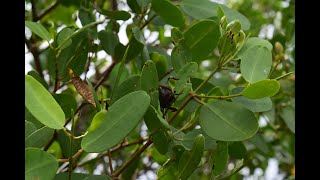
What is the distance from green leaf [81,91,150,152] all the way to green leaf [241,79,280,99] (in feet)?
0.58

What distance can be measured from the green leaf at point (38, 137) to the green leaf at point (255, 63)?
0.31 meters

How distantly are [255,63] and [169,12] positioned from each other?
224mm

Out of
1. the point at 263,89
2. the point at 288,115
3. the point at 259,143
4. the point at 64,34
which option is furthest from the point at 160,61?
the point at 288,115

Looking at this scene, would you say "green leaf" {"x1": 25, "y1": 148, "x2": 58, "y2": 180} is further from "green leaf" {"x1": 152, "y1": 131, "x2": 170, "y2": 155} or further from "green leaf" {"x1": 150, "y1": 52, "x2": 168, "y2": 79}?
"green leaf" {"x1": 150, "y1": 52, "x2": 168, "y2": 79}

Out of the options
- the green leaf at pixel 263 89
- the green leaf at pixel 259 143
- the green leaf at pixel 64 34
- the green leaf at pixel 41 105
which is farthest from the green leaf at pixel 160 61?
the green leaf at pixel 259 143

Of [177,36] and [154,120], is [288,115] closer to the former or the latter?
[177,36]

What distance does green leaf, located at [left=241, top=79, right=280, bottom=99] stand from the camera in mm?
782

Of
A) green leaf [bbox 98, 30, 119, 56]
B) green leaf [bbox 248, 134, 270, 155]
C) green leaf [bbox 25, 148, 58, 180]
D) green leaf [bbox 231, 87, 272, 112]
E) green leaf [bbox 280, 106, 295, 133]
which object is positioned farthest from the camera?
green leaf [bbox 280, 106, 295, 133]

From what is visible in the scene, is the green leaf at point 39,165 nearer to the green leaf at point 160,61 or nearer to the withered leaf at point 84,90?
the withered leaf at point 84,90

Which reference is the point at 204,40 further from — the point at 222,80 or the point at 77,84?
the point at 222,80

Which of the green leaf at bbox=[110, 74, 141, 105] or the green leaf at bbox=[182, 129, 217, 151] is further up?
the green leaf at bbox=[110, 74, 141, 105]

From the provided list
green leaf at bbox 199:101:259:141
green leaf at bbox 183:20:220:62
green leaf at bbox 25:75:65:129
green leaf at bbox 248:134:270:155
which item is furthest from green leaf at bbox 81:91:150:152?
green leaf at bbox 248:134:270:155
